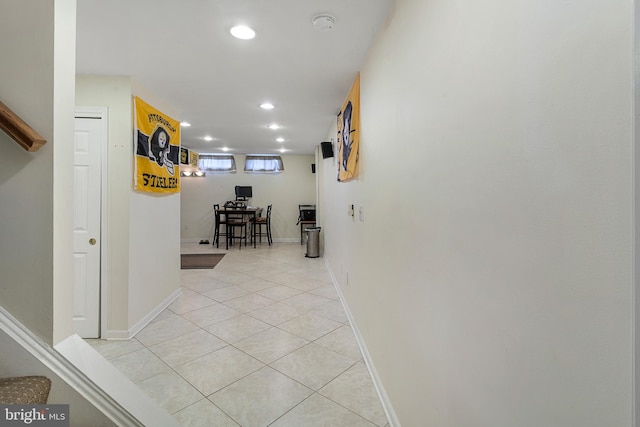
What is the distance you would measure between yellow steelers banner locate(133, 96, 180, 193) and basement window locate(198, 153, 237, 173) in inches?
171

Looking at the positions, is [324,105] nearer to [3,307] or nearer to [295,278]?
[295,278]

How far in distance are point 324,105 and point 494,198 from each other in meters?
2.97

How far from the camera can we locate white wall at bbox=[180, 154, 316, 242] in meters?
7.87

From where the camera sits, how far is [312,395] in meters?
1.86

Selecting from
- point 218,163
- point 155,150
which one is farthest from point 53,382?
point 218,163

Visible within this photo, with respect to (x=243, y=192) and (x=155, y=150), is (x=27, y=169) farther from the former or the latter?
(x=243, y=192)

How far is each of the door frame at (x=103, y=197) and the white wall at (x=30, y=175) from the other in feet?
5.89

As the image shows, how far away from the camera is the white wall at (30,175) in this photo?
97 cm

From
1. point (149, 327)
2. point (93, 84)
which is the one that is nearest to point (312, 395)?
point (149, 327)

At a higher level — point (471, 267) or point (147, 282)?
point (471, 267)

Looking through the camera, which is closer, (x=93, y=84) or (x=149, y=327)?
(x=93, y=84)

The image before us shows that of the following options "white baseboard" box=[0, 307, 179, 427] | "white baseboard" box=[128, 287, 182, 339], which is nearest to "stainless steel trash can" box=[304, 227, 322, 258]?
"white baseboard" box=[128, 287, 182, 339]

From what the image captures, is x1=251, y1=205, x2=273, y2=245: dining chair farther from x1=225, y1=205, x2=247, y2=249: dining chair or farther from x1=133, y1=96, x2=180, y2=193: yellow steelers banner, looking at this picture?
x1=133, y1=96, x2=180, y2=193: yellow steelers banner

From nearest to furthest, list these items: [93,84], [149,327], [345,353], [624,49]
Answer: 1. [624,49]
2. [345,353]
3. [93,84]
4. [149,327]
